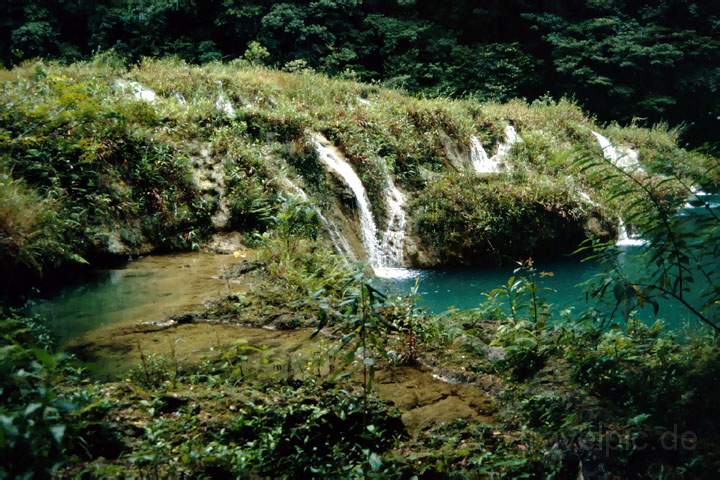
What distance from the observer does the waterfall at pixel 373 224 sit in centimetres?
1063

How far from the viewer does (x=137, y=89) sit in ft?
33.6

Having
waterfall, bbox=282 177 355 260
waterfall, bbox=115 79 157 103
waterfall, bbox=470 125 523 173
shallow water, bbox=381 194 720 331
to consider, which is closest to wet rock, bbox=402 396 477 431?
shallow water, bbox=381 194 720 331

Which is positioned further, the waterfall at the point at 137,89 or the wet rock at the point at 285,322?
the waterfall at the point at 137,89

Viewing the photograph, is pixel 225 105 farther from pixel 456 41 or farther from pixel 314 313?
pixel 456 41

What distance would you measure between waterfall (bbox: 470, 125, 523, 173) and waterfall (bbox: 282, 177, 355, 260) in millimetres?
5720

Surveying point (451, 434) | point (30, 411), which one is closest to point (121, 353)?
point (30, 411)

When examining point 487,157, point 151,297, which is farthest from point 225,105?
point 487,157

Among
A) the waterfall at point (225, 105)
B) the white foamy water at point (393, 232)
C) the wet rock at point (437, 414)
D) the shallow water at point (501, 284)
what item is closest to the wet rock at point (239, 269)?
the shallow water at point (501, 284)

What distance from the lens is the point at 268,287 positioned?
5766 mm

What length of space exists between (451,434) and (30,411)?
2263mm

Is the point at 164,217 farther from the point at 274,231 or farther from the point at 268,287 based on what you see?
the point at 268,287

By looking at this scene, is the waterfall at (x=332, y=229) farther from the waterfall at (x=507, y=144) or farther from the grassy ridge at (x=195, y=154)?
the waterfall at (x=507, y=144)

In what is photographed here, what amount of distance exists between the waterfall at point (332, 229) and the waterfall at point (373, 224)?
77 cm

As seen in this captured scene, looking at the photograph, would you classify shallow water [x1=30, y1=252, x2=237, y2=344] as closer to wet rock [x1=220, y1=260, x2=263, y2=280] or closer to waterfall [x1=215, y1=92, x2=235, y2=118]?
wet rock [x1=220, y1=260, x2=263, y2=280]
